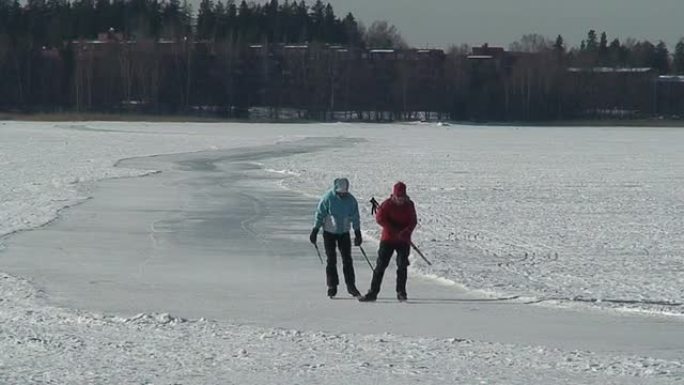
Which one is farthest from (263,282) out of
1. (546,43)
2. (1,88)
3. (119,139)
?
(546,43)

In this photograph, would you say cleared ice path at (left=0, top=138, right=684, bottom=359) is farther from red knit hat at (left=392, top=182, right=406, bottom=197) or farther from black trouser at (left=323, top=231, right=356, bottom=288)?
red knit hat at (left=392, top=182, right=406, bottom=197)

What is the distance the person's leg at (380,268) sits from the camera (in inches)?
533

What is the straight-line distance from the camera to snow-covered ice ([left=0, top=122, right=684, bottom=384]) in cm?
988

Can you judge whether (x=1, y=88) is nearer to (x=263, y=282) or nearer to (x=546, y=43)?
(x=546, y=43)

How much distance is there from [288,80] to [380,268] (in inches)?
4456

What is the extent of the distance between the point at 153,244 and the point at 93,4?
487 ft

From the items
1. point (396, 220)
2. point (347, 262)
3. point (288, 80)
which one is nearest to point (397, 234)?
point (396, 220)

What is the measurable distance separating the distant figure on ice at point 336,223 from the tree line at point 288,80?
10080 cm

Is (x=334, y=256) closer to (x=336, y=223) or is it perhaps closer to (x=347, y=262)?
(x=347, y=262)

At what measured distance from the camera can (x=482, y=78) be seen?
13188cm

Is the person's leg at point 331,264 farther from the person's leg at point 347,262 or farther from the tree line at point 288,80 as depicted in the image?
the tree line at point 288,80

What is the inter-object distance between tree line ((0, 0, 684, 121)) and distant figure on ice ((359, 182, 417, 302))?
3978 inches

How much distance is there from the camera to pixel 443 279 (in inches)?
599

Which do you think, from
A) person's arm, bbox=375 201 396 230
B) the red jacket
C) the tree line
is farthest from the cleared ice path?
the tree line
